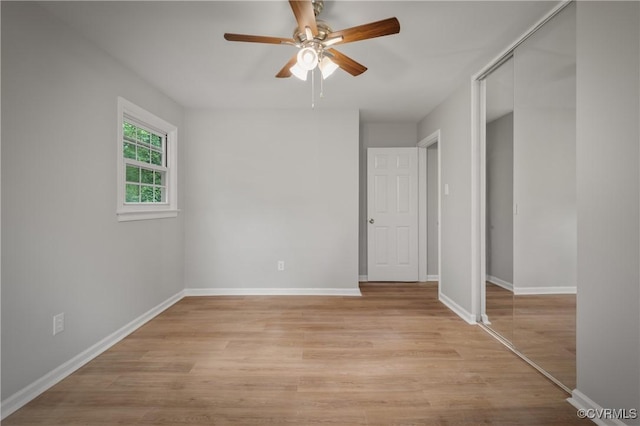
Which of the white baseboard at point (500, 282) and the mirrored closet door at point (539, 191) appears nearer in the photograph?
the mirrored closet door at point (539, 191)

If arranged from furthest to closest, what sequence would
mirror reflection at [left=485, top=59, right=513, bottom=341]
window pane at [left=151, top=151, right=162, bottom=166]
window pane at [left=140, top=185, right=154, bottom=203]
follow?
window pane at [left=151, top=151, right=162, bottom=166]
window pane at [left=140, top=185, right=154, bottom=203]
mirror reflection at [left=485, top=59, right=513, bottom=341]

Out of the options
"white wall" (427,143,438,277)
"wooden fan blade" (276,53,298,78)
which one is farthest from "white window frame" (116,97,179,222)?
"white wall" (427,143,438,277)

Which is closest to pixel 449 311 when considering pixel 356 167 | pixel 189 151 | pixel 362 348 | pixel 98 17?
pixel 362 348

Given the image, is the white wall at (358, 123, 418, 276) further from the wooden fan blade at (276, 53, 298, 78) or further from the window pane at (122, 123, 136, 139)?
the window pane at (122, 123, 136, 139)

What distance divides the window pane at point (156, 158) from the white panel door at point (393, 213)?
2.88 metres

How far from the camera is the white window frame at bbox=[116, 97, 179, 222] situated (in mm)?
2818

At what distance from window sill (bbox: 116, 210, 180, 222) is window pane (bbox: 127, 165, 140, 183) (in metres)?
0.34

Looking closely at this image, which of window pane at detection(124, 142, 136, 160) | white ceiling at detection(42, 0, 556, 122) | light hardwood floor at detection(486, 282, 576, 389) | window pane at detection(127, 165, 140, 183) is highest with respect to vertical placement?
white ceiling at detection(42, 0, 556, 122)

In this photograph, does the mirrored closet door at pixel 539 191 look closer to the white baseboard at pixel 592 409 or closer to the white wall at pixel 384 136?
the white baseboard at pixel 592 409

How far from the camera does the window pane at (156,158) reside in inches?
141

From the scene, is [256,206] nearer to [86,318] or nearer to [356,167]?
[356,167]

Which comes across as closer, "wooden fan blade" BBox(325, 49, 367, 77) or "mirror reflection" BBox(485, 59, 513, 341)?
"wooden fan blade" BBox(325, 49, 367, 77)

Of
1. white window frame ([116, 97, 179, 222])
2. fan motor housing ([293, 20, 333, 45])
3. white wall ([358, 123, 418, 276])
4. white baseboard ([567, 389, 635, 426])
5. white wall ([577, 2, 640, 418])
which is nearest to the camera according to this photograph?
white wall ([577, 2, 640, 418])

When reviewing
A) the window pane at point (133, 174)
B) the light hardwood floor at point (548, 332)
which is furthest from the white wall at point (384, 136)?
the window pane at point (133, 174)
